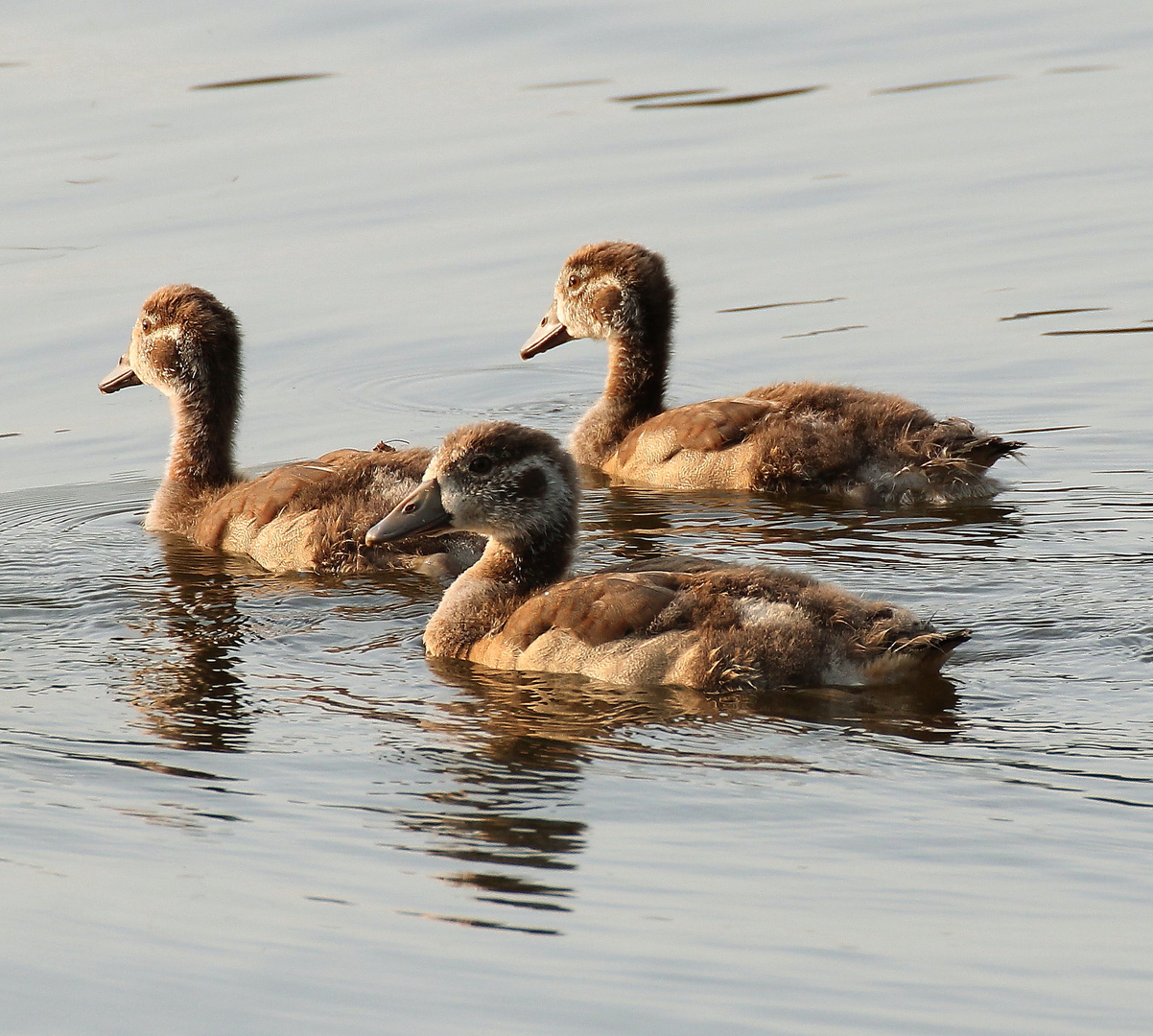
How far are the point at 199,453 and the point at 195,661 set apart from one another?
2.96 metres

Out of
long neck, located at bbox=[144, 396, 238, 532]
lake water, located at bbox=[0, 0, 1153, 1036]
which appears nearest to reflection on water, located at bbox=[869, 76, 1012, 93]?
lake water, located at bbox=[0, 0, 1153, 1036]

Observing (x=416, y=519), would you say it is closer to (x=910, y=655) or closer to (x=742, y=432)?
(x=910, y=655)

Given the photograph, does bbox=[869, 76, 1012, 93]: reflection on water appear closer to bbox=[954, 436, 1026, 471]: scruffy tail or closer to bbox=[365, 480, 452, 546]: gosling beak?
bbox=[954, 436, 1026, 471]: scruffy tail

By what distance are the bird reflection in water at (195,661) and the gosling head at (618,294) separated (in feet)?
12.1

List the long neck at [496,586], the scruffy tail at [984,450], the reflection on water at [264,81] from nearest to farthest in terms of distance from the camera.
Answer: the long neck at [496,586] < the scruffy tail at [984,450] < the reflection on water at [264,81]

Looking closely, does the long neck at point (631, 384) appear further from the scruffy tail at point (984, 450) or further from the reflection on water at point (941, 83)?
the reflection on water at point (941, 83)

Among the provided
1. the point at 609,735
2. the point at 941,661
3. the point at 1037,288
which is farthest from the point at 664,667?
the point at 1037,288

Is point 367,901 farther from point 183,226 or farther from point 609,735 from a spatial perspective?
point 183,226

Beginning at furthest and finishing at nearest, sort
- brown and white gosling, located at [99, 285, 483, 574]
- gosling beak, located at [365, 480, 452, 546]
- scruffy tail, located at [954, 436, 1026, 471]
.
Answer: scruffy tail, located at [954, 436, 1026, 471] < brown and white gosling, located at [99, 285, 483, 574] < gosling beak, located at [365, 480, 452, 546]

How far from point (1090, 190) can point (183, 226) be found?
8.01 m

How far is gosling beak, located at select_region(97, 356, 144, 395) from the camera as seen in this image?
12322 millimetres

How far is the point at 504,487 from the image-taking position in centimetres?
906

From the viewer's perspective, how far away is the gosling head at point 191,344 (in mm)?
11727

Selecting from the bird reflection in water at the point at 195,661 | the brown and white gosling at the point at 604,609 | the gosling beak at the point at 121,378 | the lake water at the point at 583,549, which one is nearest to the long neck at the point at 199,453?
the lake water at the point at 583,549
